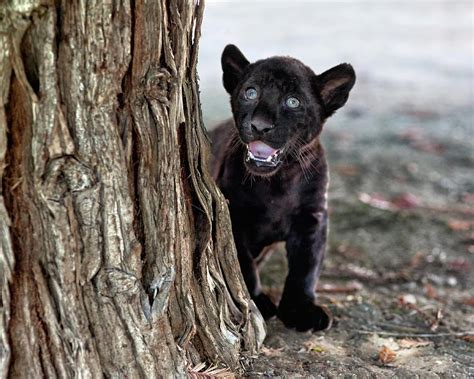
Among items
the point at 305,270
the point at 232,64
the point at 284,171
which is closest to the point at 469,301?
the point at 305,270

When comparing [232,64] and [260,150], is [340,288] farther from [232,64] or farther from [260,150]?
[232,64]

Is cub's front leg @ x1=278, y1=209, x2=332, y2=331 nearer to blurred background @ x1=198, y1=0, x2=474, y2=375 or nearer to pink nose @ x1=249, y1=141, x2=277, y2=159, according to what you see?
blurred background @ x1=198, y1=0, x2=474, y2=375

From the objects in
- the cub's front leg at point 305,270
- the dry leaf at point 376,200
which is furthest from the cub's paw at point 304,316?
the dry leaf at point 376,200

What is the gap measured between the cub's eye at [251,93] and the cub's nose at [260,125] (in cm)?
27

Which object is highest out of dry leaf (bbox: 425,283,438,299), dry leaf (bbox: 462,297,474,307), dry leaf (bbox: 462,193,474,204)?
dry leaf (bbox: 462,193,474,204)

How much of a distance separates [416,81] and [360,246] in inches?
324

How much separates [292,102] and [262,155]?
338mm

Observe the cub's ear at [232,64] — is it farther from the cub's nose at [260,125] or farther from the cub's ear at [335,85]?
the cub's nose at [260,125]

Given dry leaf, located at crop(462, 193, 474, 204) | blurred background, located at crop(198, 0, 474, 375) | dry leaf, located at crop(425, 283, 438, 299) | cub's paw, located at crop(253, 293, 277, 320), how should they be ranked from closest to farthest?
cub's paw, located at crop(253, 293, 277, 320)
blurred background, located at crop(198, 0, 474, 375)
dry leaf, located at crop(425, 283, 438, 299)
dry leaf, located at crop(462, 193, 474, 204)

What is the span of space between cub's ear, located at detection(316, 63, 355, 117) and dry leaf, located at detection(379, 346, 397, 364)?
1.35 m

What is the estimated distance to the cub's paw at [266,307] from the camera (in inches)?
160

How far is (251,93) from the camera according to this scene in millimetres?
3918

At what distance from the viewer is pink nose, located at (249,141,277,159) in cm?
381

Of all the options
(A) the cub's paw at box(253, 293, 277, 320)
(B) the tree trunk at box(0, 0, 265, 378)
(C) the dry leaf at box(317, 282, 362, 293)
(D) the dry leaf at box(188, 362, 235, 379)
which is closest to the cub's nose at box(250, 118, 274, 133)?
(B) the tree trunk at box(0, 0, 265, 378)
